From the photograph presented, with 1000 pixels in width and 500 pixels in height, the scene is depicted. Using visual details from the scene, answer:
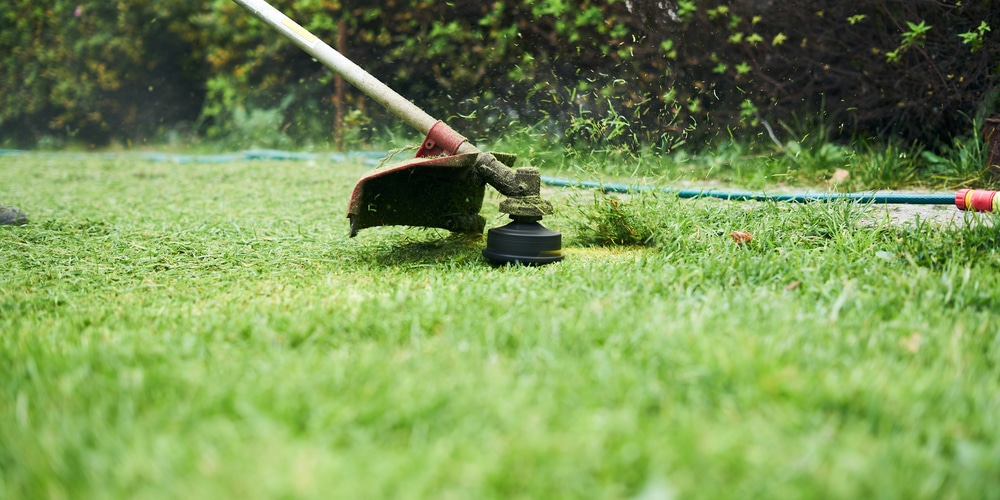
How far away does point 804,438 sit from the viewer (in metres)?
1.05

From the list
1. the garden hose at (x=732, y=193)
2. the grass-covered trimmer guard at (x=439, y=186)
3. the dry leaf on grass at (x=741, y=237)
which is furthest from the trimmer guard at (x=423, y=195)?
the dry leaf on grass at (x=741, y=237)

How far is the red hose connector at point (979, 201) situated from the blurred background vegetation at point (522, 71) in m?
1.05

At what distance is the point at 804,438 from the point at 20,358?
150 centimetres

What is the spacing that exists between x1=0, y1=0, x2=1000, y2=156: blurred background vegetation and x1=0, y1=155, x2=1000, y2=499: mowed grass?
1110 mm

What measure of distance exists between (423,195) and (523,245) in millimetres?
441

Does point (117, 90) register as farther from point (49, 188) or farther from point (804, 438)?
point (804, 438)

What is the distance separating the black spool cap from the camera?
2.30 m

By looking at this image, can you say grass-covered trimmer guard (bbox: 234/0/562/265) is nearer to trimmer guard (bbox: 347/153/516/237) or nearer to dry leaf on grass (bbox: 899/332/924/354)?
trimmer guard (bbox: 347/153/516/237)

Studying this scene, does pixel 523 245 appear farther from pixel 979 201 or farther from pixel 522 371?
pixel 979 201

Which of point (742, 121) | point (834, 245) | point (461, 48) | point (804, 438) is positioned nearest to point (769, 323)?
point (804, 438)

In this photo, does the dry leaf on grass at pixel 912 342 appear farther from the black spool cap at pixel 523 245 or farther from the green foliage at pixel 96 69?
the green foliage at pixel 96 69

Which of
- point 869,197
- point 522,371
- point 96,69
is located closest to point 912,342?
point 522,371

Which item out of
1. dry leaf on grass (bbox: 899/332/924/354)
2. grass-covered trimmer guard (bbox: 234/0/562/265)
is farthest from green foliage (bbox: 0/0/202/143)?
dry leaf on grass (bbox: 899/332/924/354)

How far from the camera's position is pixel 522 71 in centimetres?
420
